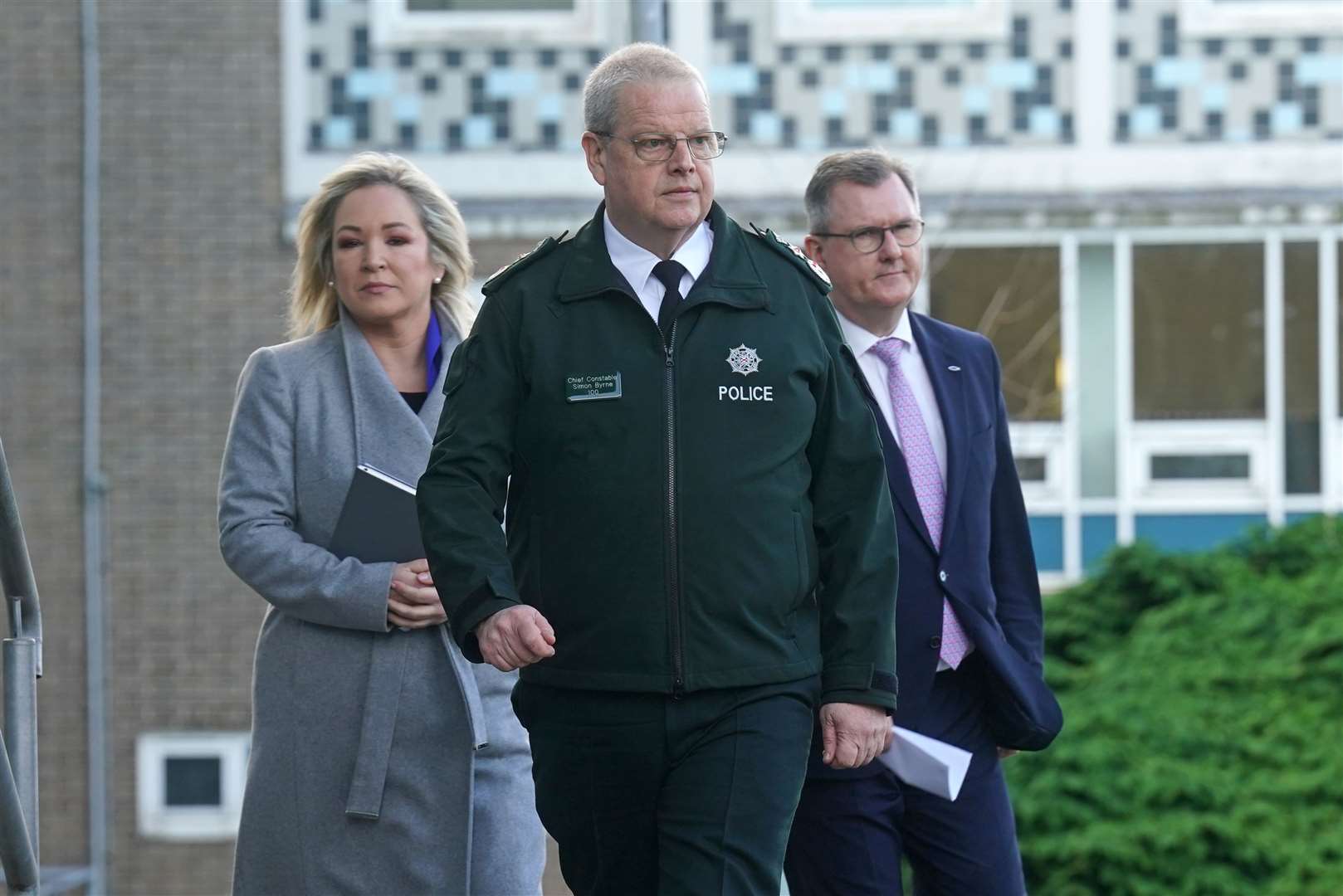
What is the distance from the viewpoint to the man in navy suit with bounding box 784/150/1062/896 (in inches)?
168

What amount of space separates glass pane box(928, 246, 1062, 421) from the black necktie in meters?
10.4

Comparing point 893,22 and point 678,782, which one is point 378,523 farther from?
point 893,22

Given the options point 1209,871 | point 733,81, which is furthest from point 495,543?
point 733,81

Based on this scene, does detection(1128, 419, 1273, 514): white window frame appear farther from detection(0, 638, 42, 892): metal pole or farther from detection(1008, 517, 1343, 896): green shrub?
detection(0, 638, 42, 892): metal pole

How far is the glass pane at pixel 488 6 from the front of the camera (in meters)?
13.8

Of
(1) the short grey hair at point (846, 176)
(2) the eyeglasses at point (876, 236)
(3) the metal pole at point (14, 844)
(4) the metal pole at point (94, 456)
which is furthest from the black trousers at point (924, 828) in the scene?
(4) the metal pole at point (94, 456)

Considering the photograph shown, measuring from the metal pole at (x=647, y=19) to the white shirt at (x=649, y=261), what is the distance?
13.2 feet

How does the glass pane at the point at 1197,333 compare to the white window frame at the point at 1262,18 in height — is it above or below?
below

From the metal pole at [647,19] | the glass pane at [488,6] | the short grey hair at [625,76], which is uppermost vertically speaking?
the glass pane at [488,6]

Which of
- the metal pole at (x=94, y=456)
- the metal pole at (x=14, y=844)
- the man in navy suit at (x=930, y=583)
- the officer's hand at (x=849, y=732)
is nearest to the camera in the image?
the officer's hand at (x=849, y=732)

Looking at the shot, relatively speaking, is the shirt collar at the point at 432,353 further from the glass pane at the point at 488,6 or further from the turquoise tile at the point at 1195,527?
the turquoise tile at the point at 1195,527

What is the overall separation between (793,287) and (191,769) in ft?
37.2

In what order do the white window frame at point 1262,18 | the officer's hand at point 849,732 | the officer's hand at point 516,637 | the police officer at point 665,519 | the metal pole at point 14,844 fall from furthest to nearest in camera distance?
the white window frame at point 1262,18, the metal pole at point 14,844, the officer's hand at point 849,732, the police officer at point 665,519, the officer's hand at point 516,637

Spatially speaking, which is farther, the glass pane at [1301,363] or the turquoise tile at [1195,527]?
the glass pane at [1301,363]
